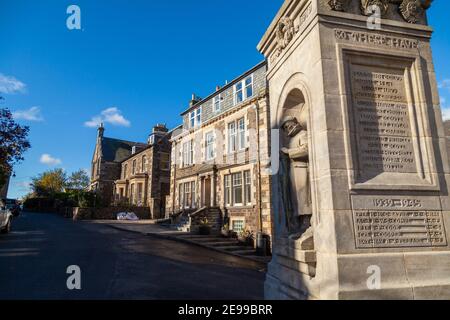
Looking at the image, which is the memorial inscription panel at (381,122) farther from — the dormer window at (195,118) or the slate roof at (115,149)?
the slate roof at (115,149)

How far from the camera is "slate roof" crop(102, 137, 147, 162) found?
1818 inches

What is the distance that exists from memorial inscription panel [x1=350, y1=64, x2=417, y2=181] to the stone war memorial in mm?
16

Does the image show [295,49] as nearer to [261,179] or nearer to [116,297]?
[116,297]

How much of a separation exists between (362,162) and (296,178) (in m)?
1.01

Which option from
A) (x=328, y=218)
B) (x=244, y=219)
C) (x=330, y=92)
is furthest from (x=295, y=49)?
(x=244, y=219)

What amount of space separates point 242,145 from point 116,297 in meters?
14.7

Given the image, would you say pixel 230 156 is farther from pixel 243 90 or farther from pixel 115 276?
Answer: pixel 115 276

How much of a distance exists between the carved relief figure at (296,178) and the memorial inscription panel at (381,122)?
829 millimetres

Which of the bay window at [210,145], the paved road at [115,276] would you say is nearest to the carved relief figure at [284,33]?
the paved road at [115,276]

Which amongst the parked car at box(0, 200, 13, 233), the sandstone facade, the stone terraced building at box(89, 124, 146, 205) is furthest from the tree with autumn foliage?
the stone terraced building at box(89, 124, 146, 205)

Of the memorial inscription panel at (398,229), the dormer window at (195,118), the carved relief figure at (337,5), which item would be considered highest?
the dormer window at (195,118)

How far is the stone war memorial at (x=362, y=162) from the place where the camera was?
3.58 metres

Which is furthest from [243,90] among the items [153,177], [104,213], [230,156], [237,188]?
[104,213]

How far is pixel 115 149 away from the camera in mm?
48156
